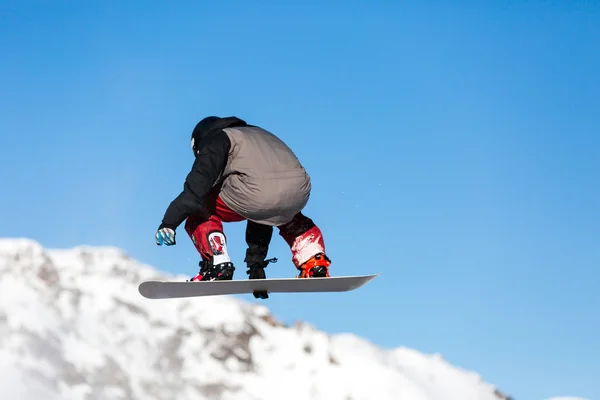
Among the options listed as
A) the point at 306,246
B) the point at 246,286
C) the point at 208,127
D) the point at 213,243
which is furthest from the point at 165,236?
the point at 306,246

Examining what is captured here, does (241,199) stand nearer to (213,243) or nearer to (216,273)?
(213,243)

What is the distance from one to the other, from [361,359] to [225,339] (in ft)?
109

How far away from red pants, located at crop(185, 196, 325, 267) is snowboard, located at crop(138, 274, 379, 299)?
386 mm

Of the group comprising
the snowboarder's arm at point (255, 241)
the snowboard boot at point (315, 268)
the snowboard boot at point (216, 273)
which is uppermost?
the snowboarder's arm at point (255, 241)

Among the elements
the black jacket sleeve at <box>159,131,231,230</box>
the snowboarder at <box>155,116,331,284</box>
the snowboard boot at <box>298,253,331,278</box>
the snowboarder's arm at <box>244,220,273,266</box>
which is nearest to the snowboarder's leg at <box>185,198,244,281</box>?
the snowboarder at <box>155,116,331,284</box>

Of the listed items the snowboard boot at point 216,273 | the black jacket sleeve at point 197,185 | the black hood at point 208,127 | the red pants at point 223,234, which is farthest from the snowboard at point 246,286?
the black hood at point 208,127

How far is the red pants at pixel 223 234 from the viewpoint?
938cm

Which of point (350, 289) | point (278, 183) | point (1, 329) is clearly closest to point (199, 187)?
point (278, 183)

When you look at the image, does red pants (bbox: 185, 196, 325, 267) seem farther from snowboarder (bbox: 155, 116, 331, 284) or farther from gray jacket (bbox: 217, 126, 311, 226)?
gray jacket (bbox: 217, 126, 311, 226)

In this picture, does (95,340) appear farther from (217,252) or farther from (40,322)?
(217,252)

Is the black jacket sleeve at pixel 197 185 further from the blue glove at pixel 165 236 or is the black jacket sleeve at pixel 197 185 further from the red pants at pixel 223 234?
the red pants at pixel 223 234

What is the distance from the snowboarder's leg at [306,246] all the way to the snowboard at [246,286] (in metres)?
0.22

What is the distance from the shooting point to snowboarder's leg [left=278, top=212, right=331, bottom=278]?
9750 millimetres

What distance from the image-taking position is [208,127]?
9.24 meters
